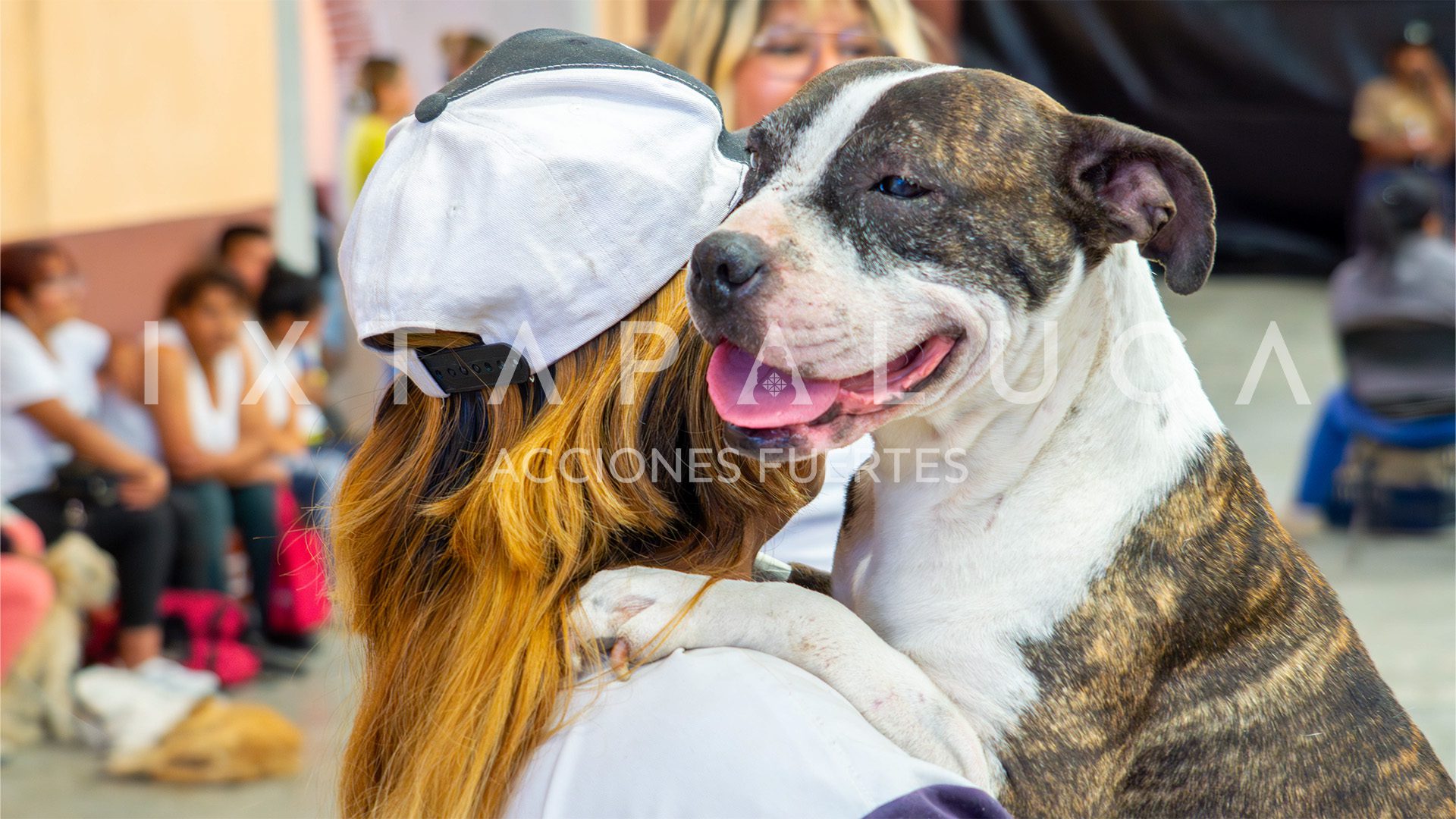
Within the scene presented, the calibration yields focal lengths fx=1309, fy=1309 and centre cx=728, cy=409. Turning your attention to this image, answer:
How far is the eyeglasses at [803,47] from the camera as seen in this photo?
→ 10.6ft

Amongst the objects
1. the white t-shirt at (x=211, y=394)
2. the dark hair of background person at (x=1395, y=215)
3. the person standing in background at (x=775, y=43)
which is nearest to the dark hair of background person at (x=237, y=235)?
the white t-shirt at (x=211, y=394)

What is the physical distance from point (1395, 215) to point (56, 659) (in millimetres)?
6638

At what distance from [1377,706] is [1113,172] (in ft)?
2.69

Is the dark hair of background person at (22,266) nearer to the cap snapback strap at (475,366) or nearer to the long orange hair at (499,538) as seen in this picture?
the long orange hair at (499,538)

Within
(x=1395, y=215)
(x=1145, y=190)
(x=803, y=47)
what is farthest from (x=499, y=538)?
(x=1395, y=215)

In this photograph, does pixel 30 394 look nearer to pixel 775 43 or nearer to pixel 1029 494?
pixel 775 43

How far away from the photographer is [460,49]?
7938 millimetres

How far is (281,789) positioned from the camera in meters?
4.56

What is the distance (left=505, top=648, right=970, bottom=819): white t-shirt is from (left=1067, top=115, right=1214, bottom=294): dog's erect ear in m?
0.77

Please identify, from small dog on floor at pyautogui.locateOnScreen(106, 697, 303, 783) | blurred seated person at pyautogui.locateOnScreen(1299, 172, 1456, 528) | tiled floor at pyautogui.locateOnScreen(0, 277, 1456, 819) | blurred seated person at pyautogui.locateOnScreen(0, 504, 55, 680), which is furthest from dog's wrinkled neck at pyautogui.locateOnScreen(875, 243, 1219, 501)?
blurred seated person at pyautogui.locateOnScreen(1299, 172, 1456, 528)

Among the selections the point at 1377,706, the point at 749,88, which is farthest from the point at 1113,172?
the point at 749,88

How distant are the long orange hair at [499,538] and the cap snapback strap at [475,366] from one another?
0.02 meters

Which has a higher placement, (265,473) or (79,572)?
(265,473)

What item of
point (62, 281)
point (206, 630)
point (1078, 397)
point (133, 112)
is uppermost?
point (133, 112)
